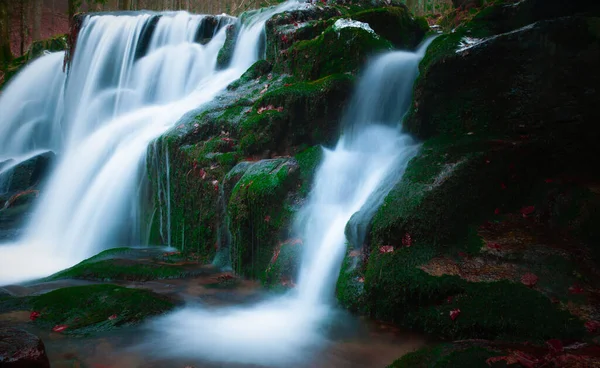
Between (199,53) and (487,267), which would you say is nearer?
(487,267)

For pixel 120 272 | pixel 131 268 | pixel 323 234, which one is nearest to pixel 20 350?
pixel 120 272

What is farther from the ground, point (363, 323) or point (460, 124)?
point (460, 124)

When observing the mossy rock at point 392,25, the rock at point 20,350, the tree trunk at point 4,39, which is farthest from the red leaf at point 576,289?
the tree trunk at point 4,39

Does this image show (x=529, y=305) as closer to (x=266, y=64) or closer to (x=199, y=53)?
(x=266, y=64)

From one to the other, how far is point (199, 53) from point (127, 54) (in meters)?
2.70

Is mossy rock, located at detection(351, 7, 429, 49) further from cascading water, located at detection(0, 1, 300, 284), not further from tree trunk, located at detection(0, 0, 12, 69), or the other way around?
tree trunk, located at detection(0, 0, 12, 69)

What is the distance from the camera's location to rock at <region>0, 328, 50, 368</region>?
281cm

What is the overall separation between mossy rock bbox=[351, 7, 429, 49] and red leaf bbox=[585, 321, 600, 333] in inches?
295

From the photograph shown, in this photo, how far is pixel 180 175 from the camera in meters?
8.47

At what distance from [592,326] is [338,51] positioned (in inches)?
249

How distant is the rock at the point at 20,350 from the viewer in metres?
2.81

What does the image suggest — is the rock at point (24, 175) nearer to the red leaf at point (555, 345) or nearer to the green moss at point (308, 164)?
the green moss at point (308, 164)

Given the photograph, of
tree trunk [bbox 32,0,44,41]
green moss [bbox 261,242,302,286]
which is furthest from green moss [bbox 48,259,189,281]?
tree trunk [bbox 32,0,44,41]

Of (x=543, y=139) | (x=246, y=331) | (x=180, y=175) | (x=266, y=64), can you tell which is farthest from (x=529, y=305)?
(x=266, y=64)
